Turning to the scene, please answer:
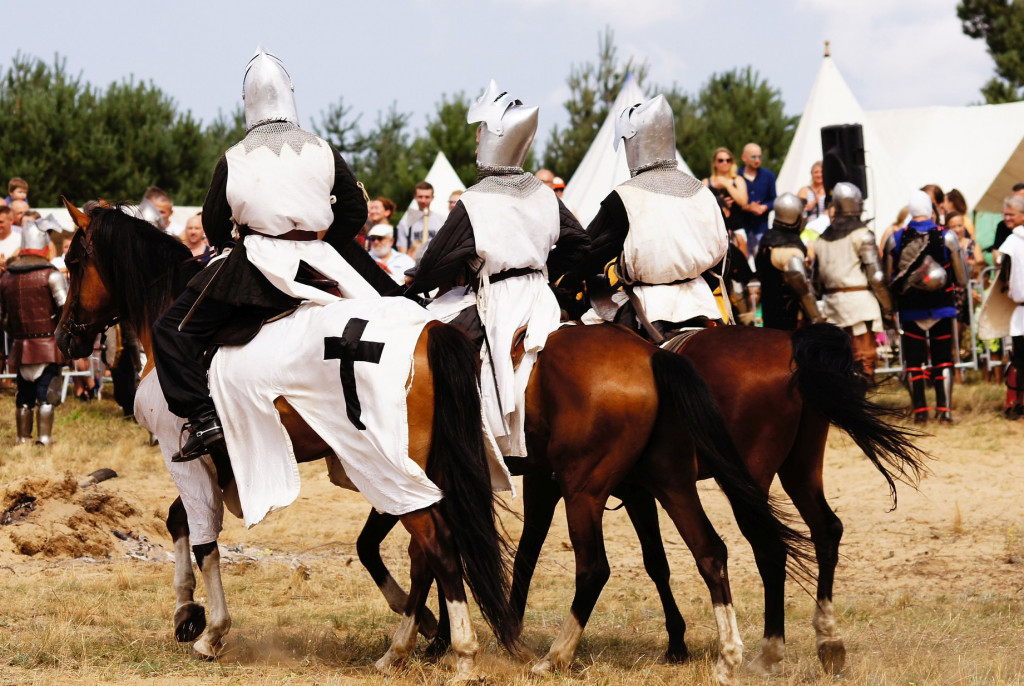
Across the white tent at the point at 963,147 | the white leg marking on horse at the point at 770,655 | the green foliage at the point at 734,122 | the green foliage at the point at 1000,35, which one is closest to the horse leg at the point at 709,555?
the white leg marking on horse at the point at 770,655

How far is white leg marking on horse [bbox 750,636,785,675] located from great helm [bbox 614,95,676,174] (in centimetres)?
241

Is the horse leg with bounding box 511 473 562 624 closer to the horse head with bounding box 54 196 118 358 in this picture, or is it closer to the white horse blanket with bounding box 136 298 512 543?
the white horse blanket with bounding box 136 298 512 543

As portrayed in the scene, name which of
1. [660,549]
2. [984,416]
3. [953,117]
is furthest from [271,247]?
[953,117]

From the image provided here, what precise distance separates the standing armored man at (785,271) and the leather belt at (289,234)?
5.38 m

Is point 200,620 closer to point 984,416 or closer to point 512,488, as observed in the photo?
point 512,488

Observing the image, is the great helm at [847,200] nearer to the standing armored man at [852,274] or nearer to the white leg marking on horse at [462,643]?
the standing armored man at [852,274]

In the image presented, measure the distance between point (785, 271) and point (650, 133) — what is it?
4.54 metres

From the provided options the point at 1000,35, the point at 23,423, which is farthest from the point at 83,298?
the point at 1000,35

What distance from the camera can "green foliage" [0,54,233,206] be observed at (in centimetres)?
2862

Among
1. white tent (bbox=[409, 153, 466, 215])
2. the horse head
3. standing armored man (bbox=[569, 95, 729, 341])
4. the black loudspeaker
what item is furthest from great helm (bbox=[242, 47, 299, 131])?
white tent (bbox=[409, 153, 466, 215])

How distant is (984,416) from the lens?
38.8ft

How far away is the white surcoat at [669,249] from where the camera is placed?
6105 mm

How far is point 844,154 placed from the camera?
42.9ft

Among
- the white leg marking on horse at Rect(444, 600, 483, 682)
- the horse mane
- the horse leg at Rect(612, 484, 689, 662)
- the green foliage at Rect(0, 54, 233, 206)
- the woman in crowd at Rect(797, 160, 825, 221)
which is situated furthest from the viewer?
the green foliage at Rect(0, 54, 233, 206)
